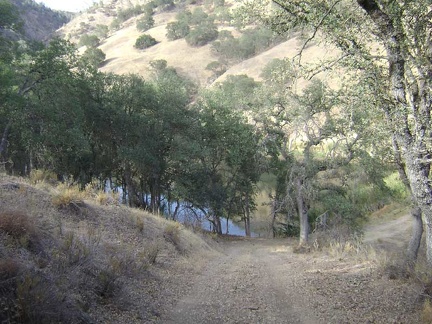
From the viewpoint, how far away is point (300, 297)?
800 cm

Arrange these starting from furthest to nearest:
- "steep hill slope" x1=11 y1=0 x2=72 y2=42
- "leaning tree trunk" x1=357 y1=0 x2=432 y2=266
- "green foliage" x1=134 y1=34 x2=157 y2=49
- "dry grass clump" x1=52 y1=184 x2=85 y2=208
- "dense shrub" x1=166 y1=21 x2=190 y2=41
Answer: "steep hill slope" x1=11 y1=0 x2=72 y2=42, "dense shrub" x1=166 y1=21 x2=190 y2=41, "green foliage" x1=134 y1=34 x2=157 y2=49, "dry grass clump" x1=52 y1=184 x2=85 y2=208, "leaning tree trunk" x1=357 y1=0 x2=432 y2=266

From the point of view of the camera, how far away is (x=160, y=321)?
610 centimetres

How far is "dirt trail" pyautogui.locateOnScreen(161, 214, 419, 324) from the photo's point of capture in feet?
21.9

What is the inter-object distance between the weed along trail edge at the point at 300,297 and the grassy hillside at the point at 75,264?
68 centimetres

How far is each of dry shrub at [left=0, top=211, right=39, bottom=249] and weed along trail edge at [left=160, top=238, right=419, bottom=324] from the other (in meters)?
2.60

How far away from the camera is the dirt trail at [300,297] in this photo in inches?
263

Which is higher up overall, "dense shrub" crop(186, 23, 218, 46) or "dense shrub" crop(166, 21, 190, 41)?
"dense shrub" crop(166, 21, 190, 41)

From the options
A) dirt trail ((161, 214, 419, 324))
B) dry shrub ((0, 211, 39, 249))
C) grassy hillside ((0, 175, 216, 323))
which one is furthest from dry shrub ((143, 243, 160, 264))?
dry shrub ((0, 211, 39, 249))

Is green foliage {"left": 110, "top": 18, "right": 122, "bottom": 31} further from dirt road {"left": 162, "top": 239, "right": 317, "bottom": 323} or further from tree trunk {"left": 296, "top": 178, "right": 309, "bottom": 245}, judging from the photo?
dirt road {"left": 162, "top": 239, "right": 317, "bottom": 323}

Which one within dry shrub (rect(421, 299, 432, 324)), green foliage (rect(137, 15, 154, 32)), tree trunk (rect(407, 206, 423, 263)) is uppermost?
green foliage (rect(137, 15, 154, 32))

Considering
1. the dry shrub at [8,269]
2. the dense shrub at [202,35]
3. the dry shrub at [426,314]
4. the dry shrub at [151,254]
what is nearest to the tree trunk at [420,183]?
the dry shrub at [426,314]

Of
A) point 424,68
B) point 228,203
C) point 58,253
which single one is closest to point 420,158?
point 424,68

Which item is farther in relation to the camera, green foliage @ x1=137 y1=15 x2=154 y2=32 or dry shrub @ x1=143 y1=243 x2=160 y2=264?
green foliage @ x1=137 y1=15 x2=154 y2=32

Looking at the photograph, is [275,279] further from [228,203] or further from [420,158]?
[228,203]
